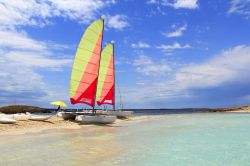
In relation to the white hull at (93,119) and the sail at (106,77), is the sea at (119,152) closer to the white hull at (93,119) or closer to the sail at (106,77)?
the white hull at (93,119)

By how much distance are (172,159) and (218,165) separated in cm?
184

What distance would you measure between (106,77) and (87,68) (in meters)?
10.4

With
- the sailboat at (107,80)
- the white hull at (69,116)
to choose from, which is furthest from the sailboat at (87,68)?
the sailboat at (107,80)

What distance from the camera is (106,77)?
140 feet

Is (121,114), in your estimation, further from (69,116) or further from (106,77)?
(69,116)

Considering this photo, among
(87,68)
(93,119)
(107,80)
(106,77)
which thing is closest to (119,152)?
(93,119)

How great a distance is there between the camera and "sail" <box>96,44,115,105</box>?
42.2 metres

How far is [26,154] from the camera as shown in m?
14.0

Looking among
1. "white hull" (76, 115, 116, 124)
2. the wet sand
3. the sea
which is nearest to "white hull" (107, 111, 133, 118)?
"white hull" (76, 115, 116, 124)

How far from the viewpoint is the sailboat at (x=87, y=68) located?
3189 centimetres

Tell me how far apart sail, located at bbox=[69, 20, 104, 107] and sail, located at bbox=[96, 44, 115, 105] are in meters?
9.48

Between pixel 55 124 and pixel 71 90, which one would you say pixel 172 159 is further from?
pixel 71 90

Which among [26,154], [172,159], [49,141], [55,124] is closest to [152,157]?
[172,159]

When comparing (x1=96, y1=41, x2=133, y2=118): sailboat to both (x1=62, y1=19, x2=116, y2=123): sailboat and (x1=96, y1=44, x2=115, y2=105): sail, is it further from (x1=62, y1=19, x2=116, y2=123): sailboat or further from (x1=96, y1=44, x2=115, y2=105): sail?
(x1=62, y1=19, x2=116, y2=123): sailboat
